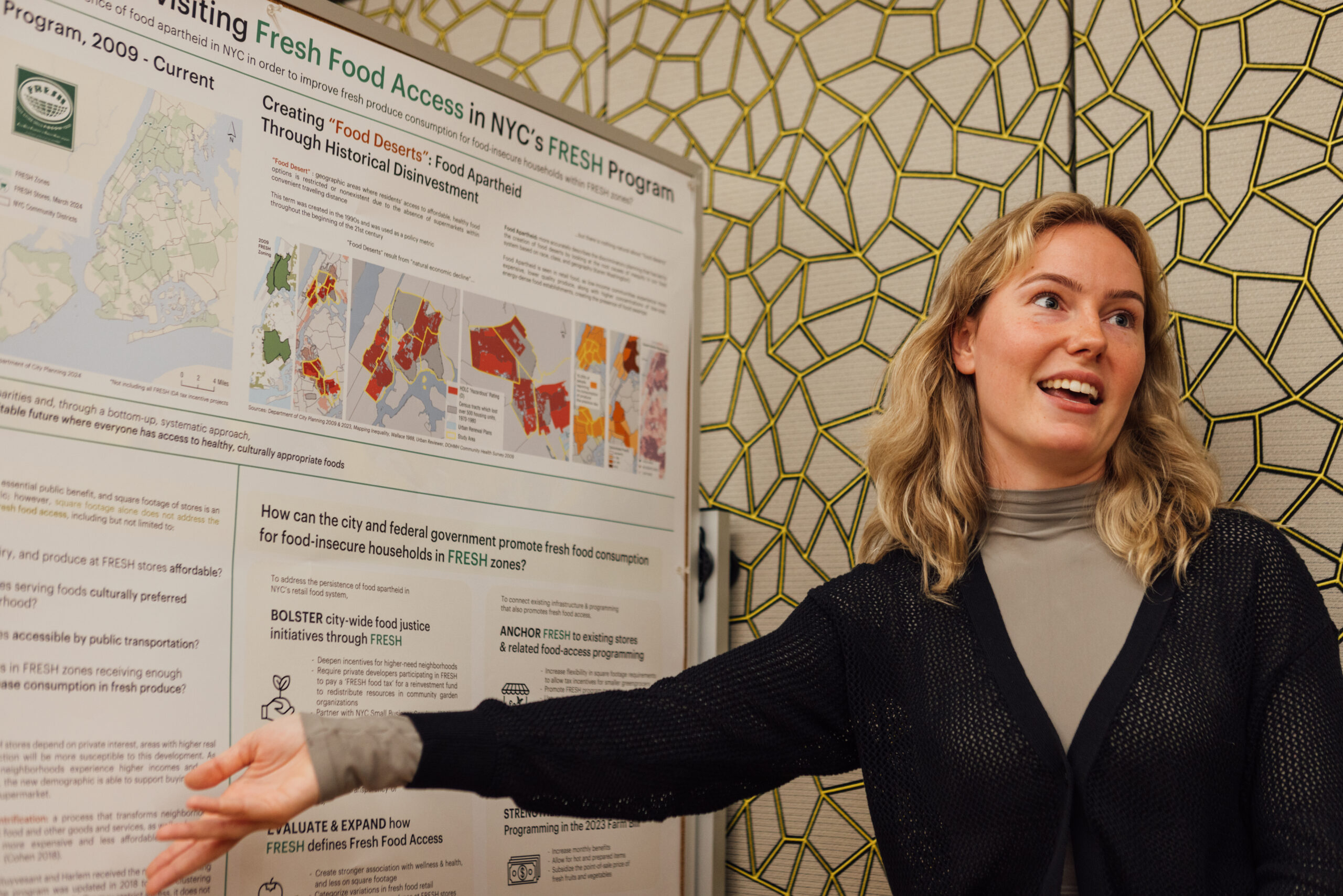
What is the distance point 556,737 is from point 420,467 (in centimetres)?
48

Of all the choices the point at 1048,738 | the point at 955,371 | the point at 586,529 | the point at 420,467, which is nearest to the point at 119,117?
the point at 420,467

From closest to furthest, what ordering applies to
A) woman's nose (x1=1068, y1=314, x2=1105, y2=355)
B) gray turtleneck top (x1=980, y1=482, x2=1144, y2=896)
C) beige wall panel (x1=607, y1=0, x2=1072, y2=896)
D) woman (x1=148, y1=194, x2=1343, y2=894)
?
woman (x1=148, y1=194, x2=1343, y2=894), gray turtleneck top (x1=980, y1=482, x2=1144, y2=896), woman's nose (x1=1068, y1=314, x2=1105, y2=355), beige wall panel (x1=607, y1=0, x2=1072, y2=896)

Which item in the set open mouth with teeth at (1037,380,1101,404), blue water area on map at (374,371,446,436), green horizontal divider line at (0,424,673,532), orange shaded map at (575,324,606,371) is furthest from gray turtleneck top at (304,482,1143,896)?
orange shaded map at (575,324,606,371)

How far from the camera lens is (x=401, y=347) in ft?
5.57

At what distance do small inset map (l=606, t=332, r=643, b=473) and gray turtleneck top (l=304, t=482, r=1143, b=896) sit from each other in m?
0.64

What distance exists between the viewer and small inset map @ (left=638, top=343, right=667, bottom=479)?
80.5 inches

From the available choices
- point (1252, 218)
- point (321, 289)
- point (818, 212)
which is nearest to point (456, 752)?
point (321, 289)

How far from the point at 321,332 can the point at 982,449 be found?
1.01 m

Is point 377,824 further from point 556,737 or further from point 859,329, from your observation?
point 859,329

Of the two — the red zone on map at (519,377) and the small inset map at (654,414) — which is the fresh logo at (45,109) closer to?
the red zone on map at (519,377)

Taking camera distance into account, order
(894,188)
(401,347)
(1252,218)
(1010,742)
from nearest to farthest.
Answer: (1010,742)
(401,347)
(1252,218)
(894,188)

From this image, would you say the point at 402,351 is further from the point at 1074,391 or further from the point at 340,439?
the point at 1074,391

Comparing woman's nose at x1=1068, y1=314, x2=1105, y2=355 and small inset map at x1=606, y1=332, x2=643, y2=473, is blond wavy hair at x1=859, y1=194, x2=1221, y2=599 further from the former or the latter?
small inset map at x1=606, y1=332, x2=643, y2=473

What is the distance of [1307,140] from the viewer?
1922 mm
